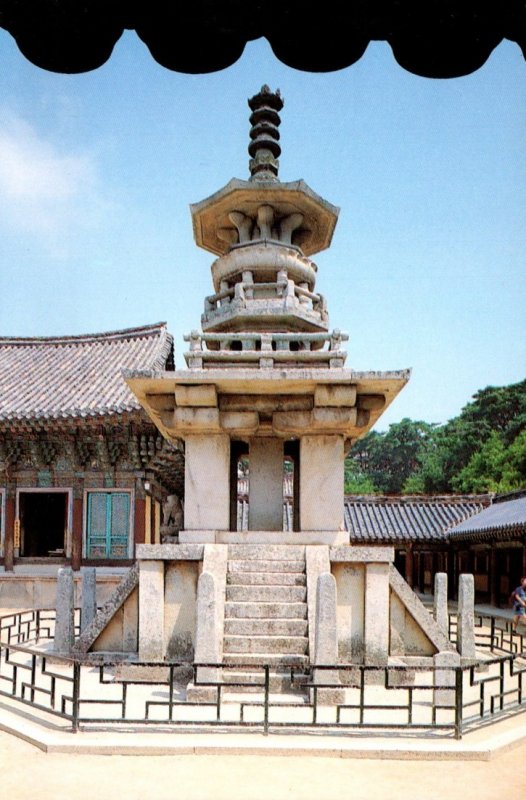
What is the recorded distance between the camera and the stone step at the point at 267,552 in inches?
393

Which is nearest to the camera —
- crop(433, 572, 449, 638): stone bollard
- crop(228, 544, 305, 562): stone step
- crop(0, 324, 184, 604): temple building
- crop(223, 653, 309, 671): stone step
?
crop(223, 653, 309, 671): stone step

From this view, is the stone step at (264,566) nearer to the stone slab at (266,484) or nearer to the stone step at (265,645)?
the stone step at (265,645)

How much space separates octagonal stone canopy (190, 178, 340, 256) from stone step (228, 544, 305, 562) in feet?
18.7

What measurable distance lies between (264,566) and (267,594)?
0.41 m

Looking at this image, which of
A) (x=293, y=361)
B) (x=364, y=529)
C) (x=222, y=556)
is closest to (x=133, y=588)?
(x=222, y=556)

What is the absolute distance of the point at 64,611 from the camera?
10.5 m

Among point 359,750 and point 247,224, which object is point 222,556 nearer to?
point 359,750

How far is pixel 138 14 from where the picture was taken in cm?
187

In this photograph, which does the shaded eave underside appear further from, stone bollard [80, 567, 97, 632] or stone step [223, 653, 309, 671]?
stone bollard [80, 567, 97, 632]

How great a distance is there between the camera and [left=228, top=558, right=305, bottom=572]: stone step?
988 centimetres

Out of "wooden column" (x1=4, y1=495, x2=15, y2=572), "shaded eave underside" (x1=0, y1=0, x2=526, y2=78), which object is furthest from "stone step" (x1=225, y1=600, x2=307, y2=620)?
"wooden column" (x1=4, y1=495, x2=15, y2=572)

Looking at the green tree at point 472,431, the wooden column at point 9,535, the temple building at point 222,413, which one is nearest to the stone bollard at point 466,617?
the temple building at point 222,413

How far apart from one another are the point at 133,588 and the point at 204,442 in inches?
88.2

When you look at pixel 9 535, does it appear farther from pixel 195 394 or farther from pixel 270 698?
pixel 270 698
